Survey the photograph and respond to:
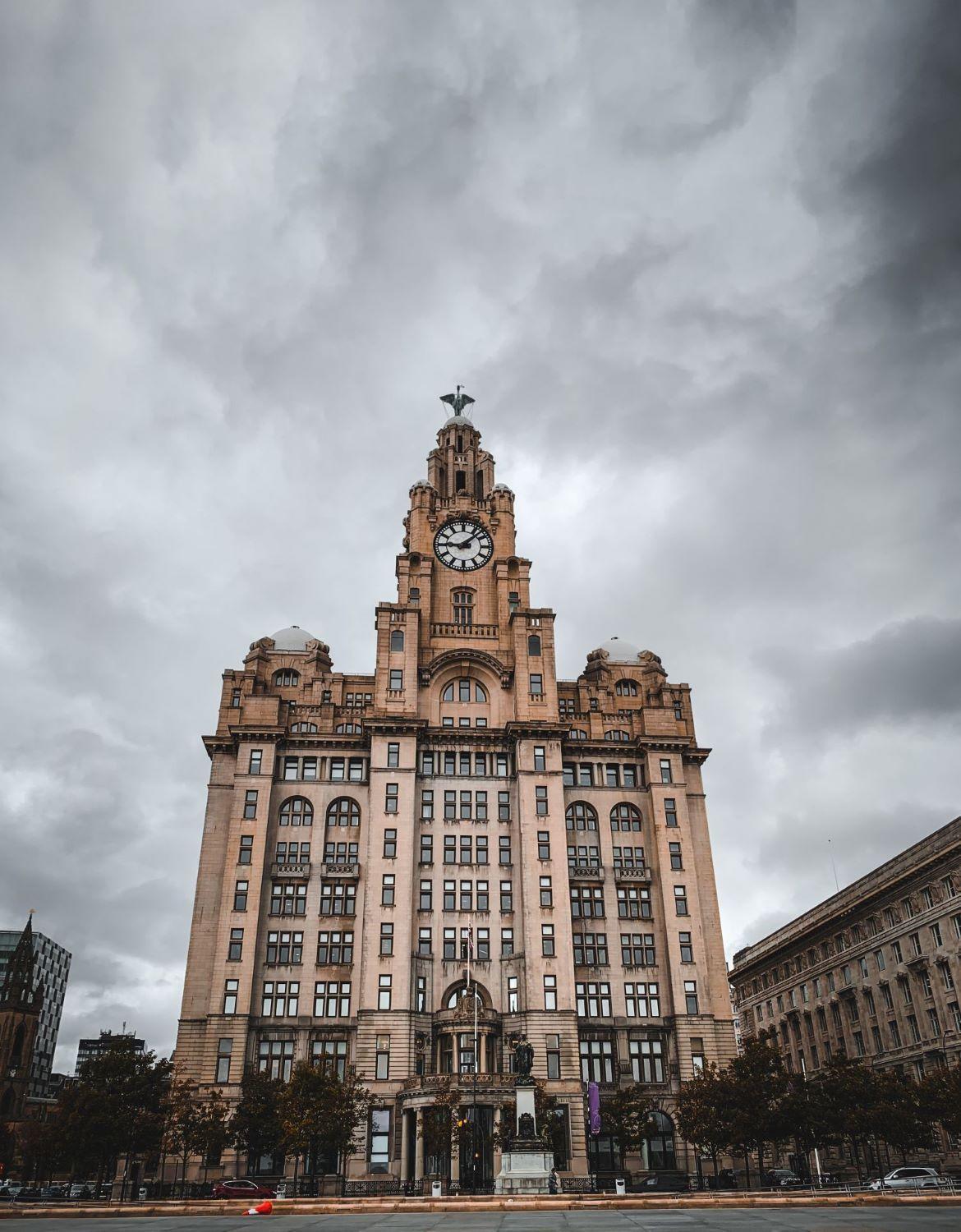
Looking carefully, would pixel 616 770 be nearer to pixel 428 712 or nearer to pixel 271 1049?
pixel 428 712

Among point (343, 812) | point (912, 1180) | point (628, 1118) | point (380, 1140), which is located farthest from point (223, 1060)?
point (912, 1180)

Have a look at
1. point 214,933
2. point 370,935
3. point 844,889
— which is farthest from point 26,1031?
point 844,889

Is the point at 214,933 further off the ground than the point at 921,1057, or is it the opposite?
the point at 214,933

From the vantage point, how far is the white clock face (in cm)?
10319

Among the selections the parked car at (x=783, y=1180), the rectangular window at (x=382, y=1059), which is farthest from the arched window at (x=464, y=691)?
the parked car at (x=783, y=1180)

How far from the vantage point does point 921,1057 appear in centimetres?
8144

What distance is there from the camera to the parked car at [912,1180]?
5459 centimetres

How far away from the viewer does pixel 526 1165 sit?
170 ft

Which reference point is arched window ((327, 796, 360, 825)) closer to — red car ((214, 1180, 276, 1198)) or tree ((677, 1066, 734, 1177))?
red car ((214, 1180, 276, 1198))

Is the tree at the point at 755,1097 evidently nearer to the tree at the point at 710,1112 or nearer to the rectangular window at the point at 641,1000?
the tree at the point at 710,1112

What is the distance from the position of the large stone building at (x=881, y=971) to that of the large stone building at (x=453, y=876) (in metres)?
14.6

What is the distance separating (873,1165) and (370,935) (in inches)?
1911

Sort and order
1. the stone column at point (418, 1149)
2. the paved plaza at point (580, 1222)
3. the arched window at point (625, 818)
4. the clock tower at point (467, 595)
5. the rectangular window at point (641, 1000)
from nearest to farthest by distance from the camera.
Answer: the paved plaza at point (580, 1222), the stone column at point (418, 1149), the rectangular window at point (641, 1000), the arched window at point (625, 818), the clock tower at point (467, 595)

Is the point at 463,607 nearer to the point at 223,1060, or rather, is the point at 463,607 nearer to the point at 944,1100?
the point at 223,1060
